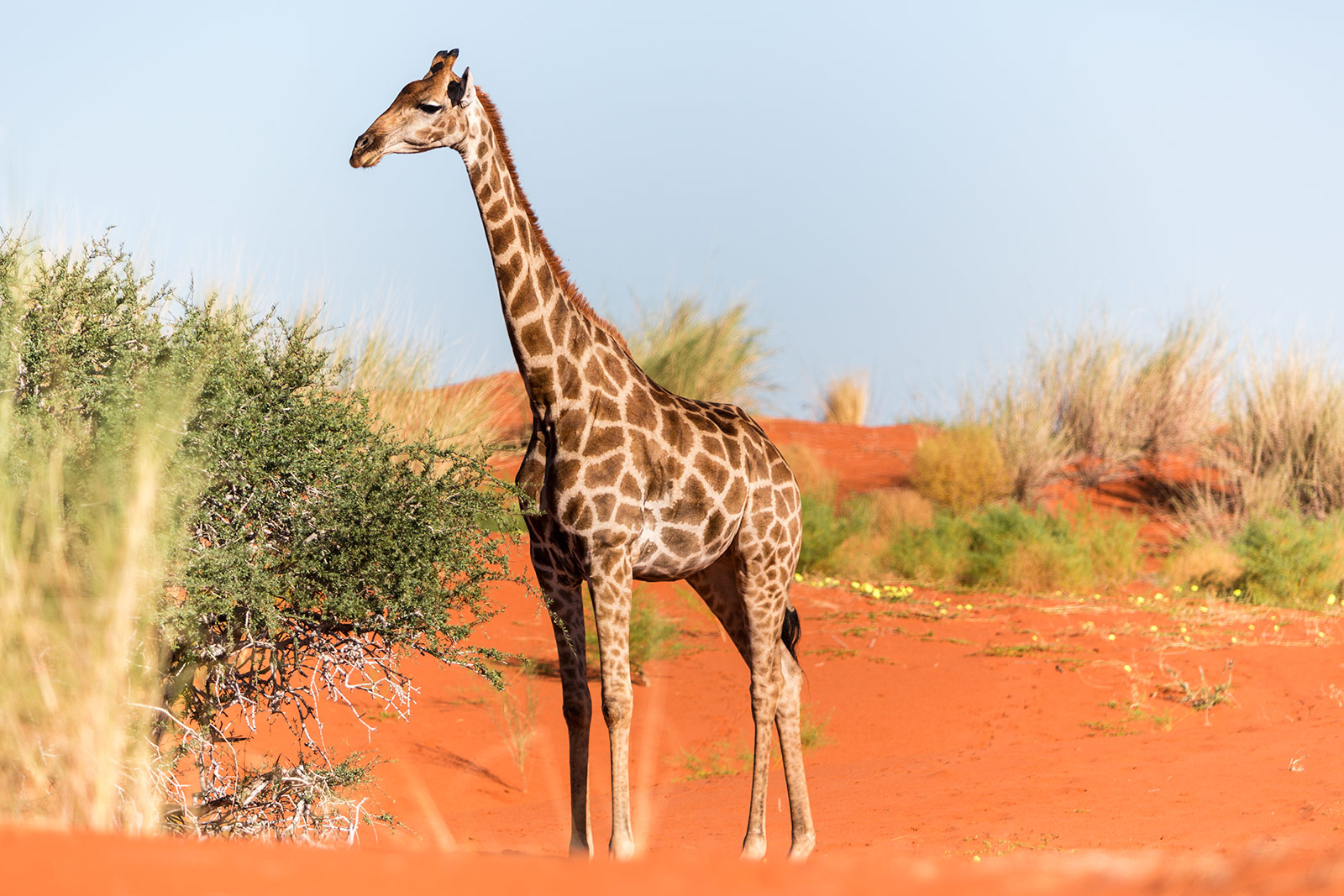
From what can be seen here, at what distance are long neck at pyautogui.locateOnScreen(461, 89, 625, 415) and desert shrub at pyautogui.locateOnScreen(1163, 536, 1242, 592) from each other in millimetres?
12513

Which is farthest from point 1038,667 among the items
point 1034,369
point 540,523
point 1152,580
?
point 1034,369

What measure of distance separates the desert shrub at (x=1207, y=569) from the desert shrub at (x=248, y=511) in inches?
482

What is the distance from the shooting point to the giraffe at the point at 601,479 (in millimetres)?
5660

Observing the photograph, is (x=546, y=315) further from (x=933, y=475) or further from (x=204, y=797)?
(x=933, y=475)

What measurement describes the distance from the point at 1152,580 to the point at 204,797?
13.5m

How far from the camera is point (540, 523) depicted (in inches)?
235

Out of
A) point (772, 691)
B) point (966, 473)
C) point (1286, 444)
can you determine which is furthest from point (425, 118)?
point (1286, 444)

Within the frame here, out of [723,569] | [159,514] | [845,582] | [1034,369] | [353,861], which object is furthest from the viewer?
[1034,369]

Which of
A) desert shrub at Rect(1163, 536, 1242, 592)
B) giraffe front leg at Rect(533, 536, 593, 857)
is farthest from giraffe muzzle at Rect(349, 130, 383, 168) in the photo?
desert shrub at Rect(1163, 536, 1242, 592)

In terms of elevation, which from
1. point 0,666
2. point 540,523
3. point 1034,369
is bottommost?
point 0,666

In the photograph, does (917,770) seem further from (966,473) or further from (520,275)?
(966,473)

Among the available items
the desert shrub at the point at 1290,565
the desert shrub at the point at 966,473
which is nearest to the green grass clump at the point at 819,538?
the desert shrub at the point at 966,473

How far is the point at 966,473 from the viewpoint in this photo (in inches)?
755

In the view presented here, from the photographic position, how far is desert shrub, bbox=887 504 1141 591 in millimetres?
15219
